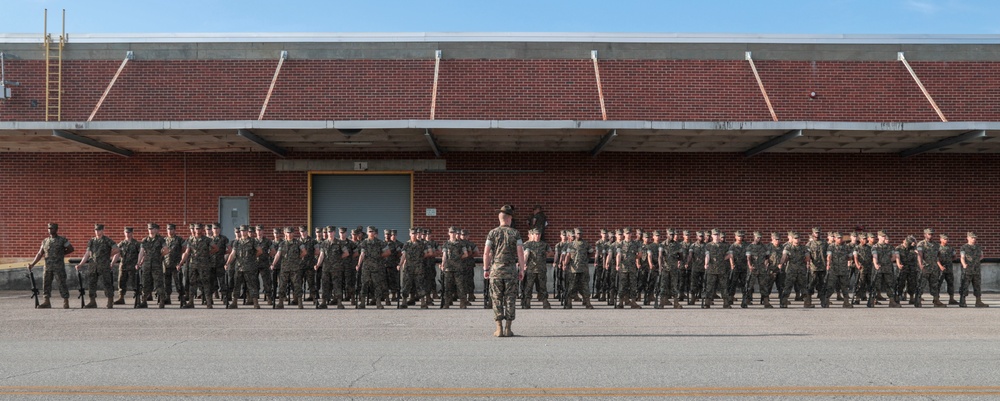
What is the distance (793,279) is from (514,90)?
345 inches

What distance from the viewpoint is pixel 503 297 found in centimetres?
1080

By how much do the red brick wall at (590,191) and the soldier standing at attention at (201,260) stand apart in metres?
5.40

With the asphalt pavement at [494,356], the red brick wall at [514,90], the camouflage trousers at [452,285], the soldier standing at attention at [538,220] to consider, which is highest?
the red brick wall at [514,90]

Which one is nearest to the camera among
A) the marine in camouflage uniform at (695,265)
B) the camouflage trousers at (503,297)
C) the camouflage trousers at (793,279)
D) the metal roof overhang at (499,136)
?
the camouflage trousers at (503,297)

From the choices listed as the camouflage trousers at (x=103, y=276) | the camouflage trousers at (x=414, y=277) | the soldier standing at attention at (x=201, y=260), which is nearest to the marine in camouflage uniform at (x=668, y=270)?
the camouflage trousers at (x=414, y=277)

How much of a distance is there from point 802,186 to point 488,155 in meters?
7.79

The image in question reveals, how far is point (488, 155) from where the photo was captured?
21.2 metres

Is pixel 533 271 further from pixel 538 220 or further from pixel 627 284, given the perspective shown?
pixel 538 220

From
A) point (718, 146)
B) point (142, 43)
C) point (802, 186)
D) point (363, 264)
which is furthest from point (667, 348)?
point (142, 43)

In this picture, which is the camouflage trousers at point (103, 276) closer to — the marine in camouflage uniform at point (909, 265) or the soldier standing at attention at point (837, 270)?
the soldier standing at attention at point (837, 270)

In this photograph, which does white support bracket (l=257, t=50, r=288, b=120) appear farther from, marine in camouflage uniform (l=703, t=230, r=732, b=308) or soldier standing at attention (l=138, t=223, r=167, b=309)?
marine in camouflage uniform (l=703, t=230, r=732, b=308)

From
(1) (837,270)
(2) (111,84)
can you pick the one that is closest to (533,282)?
(1) (837,270)

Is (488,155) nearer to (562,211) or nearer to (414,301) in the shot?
(562,211)

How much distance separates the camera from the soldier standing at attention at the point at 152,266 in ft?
51.0
